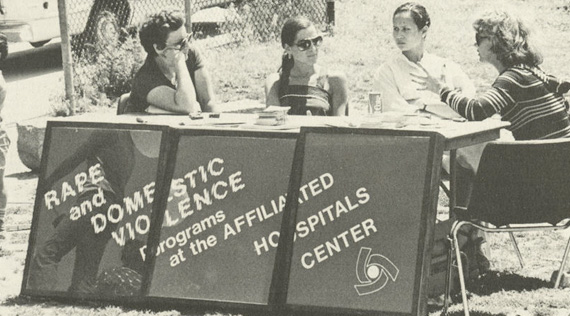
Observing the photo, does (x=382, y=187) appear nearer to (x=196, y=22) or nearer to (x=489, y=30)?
(x=489, y=30)

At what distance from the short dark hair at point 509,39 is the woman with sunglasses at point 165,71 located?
170 cm

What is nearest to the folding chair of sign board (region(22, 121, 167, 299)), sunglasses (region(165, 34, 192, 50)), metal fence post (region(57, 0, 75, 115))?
sign board (region(22, 121, 167, 299))

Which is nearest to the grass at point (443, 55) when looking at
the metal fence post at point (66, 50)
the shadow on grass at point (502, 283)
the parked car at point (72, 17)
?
the shadow on grass at point (502, 283)

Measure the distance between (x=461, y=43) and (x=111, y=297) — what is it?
25.2ft

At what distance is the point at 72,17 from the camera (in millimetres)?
12461

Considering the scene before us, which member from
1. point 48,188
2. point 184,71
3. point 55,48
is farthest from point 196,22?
point 48,188

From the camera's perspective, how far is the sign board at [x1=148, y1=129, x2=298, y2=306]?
5035 millimetres

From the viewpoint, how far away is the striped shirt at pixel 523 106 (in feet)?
18.0

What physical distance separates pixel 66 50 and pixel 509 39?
4247mm

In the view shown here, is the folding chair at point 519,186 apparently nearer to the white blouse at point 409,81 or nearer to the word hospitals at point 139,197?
the word hospitals at point 139,197

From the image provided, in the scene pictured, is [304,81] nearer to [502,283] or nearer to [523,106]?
[523,106]

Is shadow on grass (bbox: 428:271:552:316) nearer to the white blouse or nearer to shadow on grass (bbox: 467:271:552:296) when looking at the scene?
shadow on grass (bbox: 467:271:552:296)

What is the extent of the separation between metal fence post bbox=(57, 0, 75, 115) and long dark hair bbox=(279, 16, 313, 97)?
2.84m

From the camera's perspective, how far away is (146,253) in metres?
5.18
